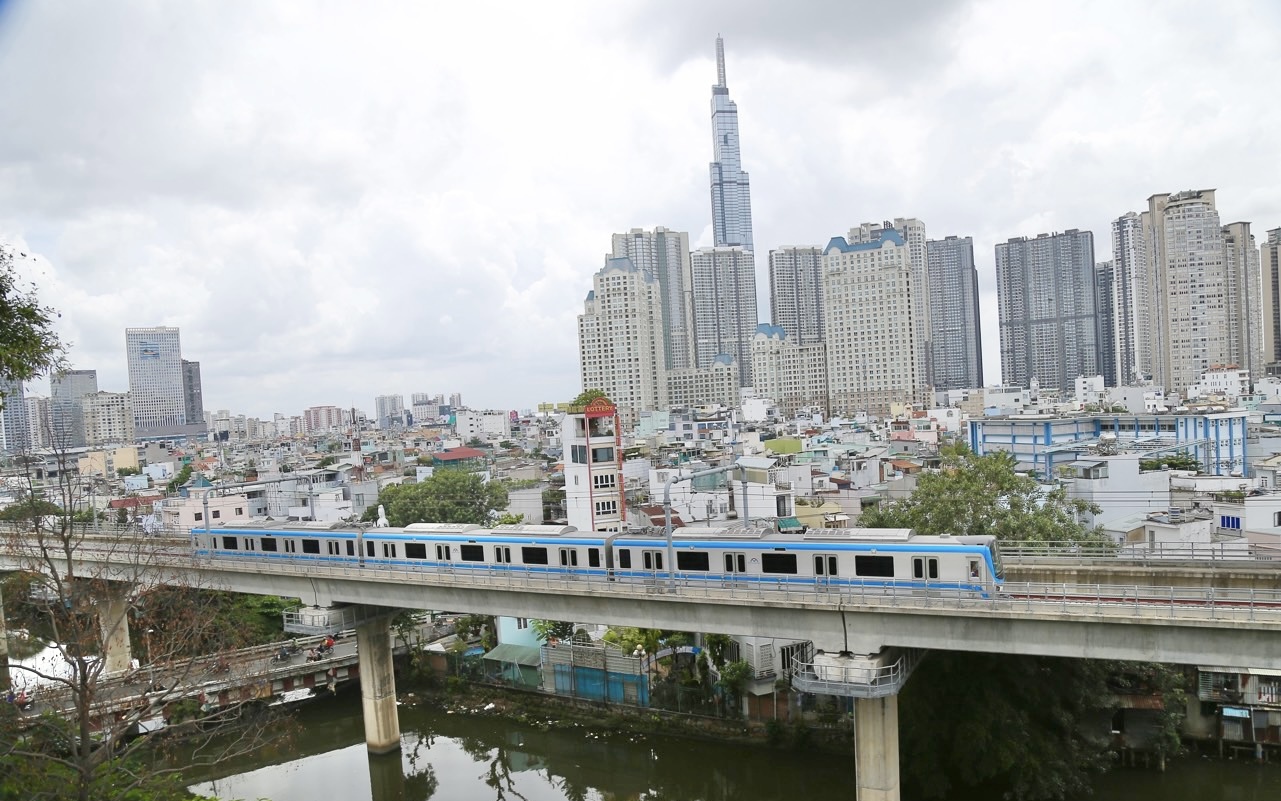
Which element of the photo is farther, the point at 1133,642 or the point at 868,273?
the point at 868,273

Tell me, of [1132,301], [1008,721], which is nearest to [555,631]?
[1008,721]

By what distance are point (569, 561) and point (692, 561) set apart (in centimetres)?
430

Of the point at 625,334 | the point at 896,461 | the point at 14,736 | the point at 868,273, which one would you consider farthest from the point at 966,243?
the point at 14,736

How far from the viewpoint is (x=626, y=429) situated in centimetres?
13462

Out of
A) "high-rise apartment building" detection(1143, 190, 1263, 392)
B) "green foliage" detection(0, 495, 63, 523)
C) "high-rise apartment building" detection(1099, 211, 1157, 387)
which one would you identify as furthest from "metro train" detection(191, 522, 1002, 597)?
"high-rise apartment building" detection(1099, 211, 1157, 387)

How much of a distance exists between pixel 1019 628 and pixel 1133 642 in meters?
2.12

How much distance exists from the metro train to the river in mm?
6902

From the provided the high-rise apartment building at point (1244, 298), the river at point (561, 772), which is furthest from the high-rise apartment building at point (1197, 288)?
the river at point (561, 772)

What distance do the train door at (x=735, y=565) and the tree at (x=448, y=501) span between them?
3121 cm

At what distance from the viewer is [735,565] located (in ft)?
71.5

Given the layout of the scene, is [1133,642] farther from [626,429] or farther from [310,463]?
[626,429]

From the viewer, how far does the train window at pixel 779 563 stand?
69.1 ft

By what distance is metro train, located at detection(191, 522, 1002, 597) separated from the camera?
19.5 metres

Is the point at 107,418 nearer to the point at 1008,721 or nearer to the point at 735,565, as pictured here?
the point at 735,565
